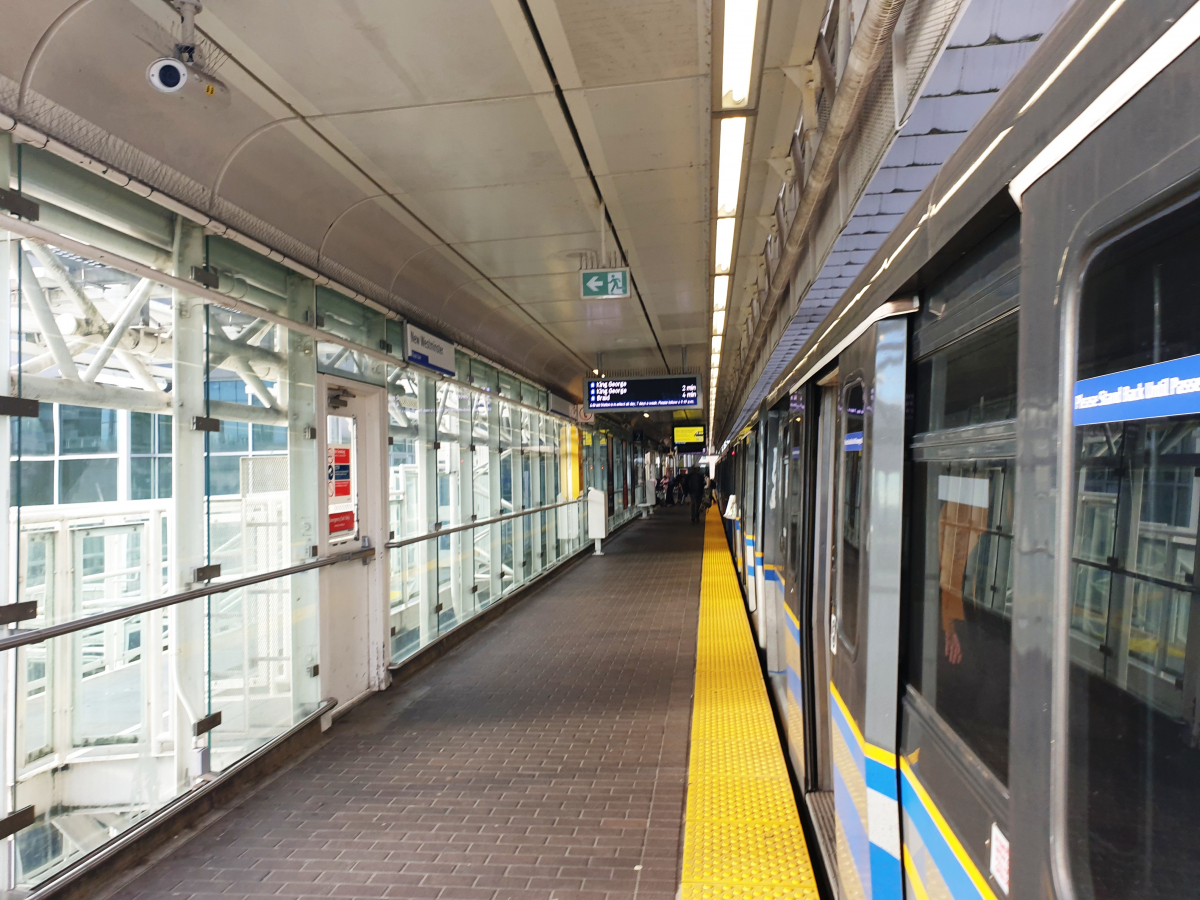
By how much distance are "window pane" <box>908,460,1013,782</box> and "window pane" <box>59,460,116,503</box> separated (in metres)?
3.46

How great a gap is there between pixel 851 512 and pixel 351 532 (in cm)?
436

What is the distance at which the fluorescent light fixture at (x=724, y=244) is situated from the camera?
6.06 meters

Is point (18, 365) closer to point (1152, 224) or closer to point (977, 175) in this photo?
point (977, 175)

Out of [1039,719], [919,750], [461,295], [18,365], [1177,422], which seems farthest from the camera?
[461,295]

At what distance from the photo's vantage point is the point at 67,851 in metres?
3.20

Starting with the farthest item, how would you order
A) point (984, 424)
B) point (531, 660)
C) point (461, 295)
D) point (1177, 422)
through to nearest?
point (461, 295) < point (531, 660) < point (984, 424) < point (1177, 422)

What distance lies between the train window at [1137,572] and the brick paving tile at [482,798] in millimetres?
2665

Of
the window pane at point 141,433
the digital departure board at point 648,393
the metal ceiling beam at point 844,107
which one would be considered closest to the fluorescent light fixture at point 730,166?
the metal ceiling beam at point 844,107

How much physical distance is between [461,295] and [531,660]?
3.74 meters

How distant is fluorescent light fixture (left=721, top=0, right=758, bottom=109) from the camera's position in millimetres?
3170

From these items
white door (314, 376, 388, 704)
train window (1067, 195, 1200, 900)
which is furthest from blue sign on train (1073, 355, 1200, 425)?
white door (314, 376, 388, 704)

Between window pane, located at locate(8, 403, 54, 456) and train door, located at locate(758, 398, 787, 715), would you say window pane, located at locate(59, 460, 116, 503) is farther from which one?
train door, located at locate(758, 398, 787, 715)

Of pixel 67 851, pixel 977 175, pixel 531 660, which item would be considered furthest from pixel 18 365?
pixel 531 660

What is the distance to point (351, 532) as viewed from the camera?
5.82 m
